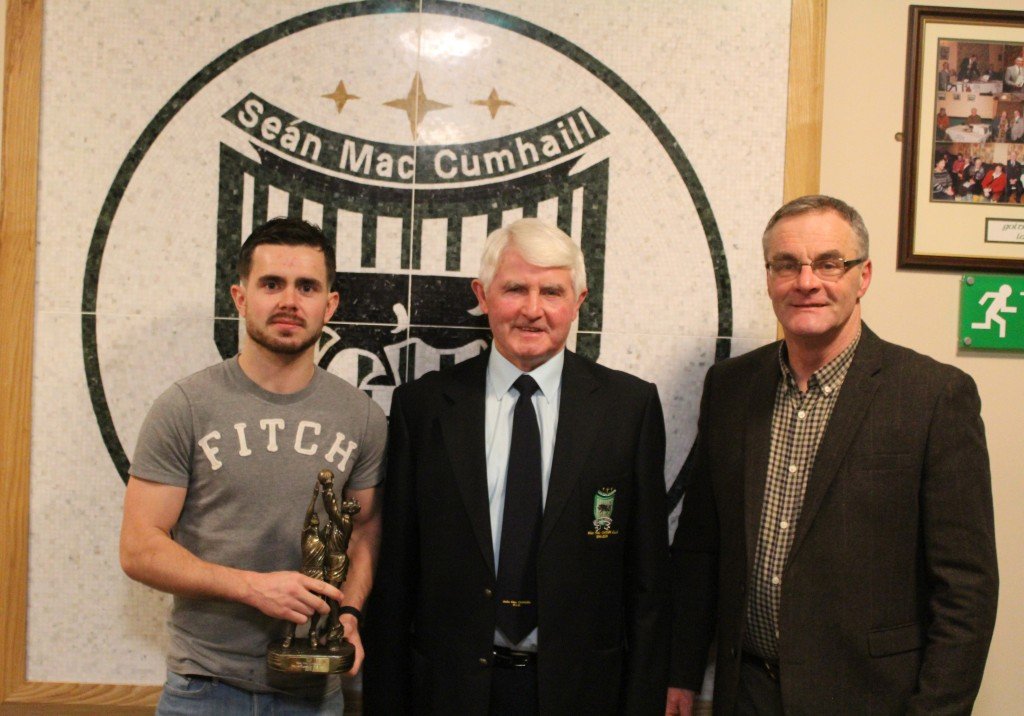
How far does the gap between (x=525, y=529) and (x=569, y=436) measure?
215 mm

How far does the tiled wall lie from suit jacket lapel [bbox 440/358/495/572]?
349mm

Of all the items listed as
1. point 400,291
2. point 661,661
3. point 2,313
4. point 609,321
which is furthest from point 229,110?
point 661,661

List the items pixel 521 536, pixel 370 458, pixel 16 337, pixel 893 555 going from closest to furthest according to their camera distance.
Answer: pixel 893 555, pixel 521 536, pixel 370 458, pixel 16 337

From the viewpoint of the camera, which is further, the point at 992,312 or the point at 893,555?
the point at 992,312

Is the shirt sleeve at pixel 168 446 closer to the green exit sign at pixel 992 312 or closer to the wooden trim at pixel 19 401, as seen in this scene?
the wooden trim at pixel 19 401

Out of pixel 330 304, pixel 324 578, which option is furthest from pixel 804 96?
pixel 324 578

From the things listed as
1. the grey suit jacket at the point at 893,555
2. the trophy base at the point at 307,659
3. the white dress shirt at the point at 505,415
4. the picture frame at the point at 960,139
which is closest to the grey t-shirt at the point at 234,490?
the trophy base at the point at 307,659

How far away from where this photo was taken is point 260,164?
2146 millimetres

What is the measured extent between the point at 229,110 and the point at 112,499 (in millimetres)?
1059

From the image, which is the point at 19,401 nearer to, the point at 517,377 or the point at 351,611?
the point at 351,611

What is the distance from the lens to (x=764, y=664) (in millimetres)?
1693

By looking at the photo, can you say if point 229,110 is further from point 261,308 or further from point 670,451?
point 670,451

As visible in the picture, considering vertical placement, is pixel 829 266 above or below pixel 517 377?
above

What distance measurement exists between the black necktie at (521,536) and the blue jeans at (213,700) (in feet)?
1.65
